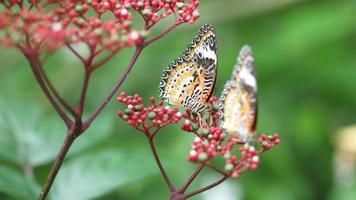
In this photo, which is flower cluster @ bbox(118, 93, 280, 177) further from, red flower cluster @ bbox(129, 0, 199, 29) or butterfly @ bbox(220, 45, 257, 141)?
red flower cluster @ bbox(129, 0, 199, 29)

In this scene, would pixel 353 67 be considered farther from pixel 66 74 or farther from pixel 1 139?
pixel 1 139

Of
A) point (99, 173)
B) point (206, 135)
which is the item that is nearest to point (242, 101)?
point (206, 135)

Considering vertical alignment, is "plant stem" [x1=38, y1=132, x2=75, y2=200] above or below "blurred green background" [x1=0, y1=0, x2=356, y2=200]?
above

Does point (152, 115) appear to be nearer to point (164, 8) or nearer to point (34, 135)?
point (164, 8)

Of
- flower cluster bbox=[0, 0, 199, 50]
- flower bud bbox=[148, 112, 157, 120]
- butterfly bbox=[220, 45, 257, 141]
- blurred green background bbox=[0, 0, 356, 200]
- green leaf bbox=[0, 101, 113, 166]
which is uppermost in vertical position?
flower cluster bbox=[0, 0, 199, 50]

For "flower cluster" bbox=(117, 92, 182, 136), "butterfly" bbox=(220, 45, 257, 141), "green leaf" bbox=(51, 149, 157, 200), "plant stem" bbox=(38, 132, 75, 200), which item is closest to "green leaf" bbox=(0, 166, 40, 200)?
"green leaf" bbox=(51, 149, 157, 200)

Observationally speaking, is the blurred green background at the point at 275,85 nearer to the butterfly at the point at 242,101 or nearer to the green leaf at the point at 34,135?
the green leaf at the point at 34,135
